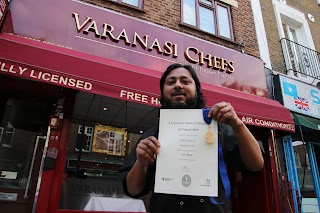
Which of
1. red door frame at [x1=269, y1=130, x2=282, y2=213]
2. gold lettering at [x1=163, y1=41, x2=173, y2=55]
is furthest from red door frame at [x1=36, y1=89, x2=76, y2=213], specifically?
red door frame at [x1=269, y1=130, x2=282, y2=213]

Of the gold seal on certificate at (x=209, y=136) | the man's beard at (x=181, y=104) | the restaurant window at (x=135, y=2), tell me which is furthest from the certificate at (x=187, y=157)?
the restaurant window at (x=135, y=2)

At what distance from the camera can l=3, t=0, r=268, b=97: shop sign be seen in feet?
14.9

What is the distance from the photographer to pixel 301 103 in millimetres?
6914

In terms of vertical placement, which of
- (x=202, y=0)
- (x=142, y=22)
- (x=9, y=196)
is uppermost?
(x=202, y=0)

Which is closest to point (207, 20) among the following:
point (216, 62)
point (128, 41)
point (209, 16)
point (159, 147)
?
point (209, 16)

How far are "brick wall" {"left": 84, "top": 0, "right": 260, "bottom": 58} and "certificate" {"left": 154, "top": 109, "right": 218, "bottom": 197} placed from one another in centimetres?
496

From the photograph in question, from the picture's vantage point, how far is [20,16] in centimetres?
440

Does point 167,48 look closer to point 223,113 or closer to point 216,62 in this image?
point 216,62

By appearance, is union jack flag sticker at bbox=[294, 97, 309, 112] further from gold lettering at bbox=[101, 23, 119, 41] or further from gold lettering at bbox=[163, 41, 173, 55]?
gold lettering at bbox=[101, 23, 119, 41]

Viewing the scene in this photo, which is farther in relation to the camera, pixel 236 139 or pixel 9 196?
pixel 9 196

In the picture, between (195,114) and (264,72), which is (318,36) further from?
(195,114)

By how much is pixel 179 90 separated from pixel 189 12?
19.5ft

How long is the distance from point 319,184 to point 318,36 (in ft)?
18.3

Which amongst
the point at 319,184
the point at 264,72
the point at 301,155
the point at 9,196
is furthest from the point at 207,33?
the point at 9,196
